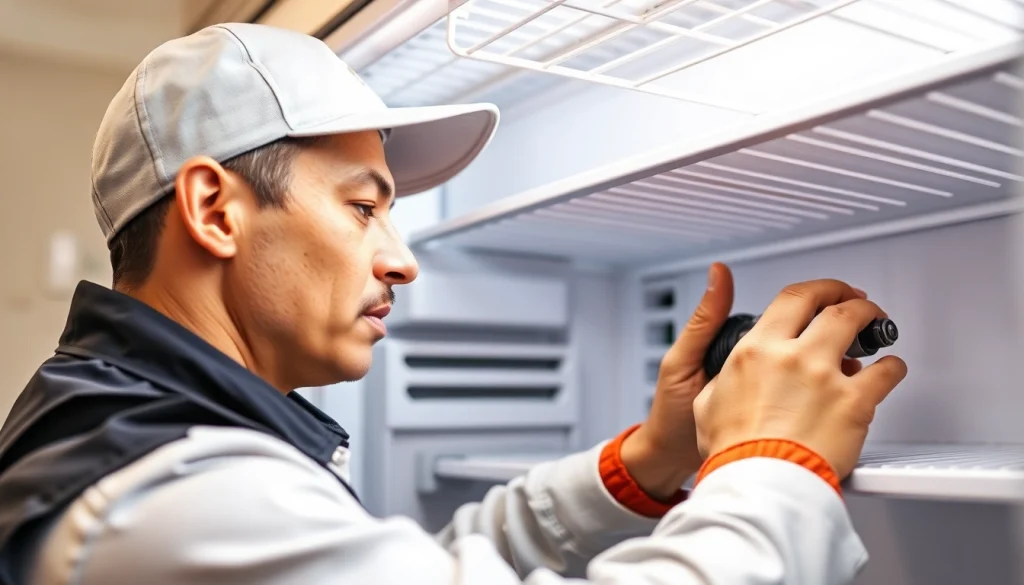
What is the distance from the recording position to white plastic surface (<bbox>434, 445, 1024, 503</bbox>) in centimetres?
61

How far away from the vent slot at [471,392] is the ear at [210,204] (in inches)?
22.5

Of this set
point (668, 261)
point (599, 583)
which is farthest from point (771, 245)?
point (599, 583)

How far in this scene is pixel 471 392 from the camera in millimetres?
1359

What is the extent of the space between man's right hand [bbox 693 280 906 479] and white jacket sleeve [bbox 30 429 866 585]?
0.17ft

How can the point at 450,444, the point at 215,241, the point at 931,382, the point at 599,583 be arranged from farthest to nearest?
the point at 450,444
the point at 931,382
the point at 215,241
the point at 599,583

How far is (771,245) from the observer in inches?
45.9

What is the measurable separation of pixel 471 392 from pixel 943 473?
0.80 meters

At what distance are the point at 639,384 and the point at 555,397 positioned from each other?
0.42 ft

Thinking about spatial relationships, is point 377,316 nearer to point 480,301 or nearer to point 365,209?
point 365,209

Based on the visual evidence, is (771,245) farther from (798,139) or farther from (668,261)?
(798,139)

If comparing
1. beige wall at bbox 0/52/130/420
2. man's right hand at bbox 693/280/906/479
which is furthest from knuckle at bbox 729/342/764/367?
beige wall at bbox 0/52/130/420

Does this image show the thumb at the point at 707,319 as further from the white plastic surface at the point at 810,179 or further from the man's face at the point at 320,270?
the man's face at the point at 320,270

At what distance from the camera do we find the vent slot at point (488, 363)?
4.35 ft

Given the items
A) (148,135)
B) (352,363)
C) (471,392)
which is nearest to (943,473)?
(352,363)
